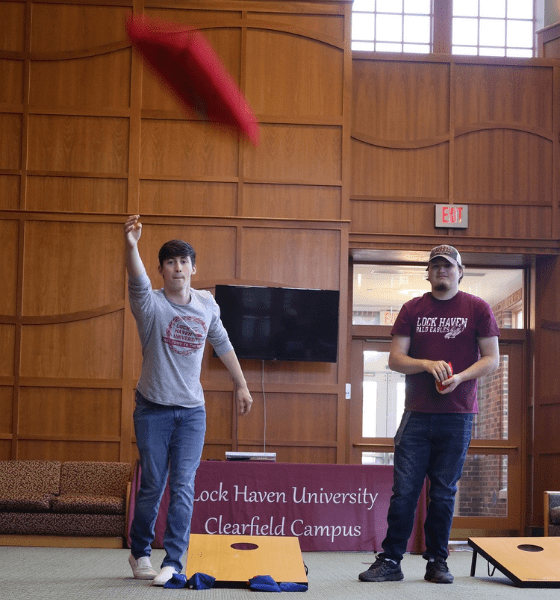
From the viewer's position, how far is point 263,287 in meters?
7.66

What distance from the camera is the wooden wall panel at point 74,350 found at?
765cm

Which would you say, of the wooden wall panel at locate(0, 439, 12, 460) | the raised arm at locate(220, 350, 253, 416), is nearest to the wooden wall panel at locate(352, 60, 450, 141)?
the wooden wall panel at locate(0, 439, 12, 460)

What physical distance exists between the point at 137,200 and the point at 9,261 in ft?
4.05

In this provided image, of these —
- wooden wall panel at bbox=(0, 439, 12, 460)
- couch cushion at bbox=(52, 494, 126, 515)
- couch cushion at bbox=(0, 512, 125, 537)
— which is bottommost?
couch cushion at bbox=(0, 512, 125, 537)

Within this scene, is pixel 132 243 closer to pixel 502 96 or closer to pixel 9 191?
pixel 9 191

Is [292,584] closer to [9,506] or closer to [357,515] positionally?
[357,515]

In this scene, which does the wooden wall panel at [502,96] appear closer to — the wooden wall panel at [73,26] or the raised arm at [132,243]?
the wooden wall panel at [73,26]

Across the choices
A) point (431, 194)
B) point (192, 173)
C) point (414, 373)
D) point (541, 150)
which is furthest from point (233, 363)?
point (541, 150)

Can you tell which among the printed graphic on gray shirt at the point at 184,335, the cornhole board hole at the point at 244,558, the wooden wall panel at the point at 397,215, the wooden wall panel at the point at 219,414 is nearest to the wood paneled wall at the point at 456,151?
the wooden wall panel at the point at 397,215

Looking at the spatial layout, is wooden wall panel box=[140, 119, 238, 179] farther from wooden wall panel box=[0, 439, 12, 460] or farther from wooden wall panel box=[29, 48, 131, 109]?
wooden wall panel box=[0, 439, 12, 460]

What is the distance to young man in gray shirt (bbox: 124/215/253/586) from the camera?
12.2 ft

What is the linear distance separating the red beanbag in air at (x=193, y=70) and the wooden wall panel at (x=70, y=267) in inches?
55.1

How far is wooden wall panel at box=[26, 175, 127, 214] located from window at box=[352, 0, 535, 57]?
2778mm

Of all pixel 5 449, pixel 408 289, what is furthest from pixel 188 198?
pixel 5 449
